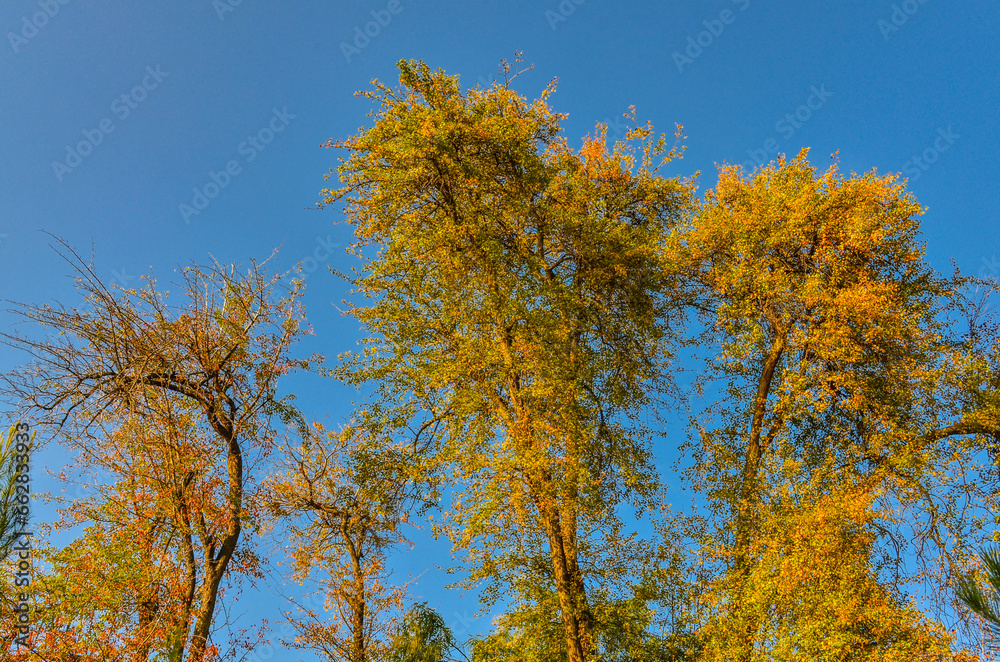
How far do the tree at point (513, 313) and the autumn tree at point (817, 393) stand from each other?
159 cm

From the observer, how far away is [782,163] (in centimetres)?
1425

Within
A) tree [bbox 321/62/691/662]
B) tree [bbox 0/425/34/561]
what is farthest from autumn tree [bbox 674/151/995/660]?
tree [bbox 0/425/34/561]

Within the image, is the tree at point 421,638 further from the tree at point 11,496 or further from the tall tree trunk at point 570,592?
the tree at point 11,496

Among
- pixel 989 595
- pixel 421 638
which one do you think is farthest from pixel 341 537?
pixel 989 595

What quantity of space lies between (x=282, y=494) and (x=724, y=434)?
31.5 feet

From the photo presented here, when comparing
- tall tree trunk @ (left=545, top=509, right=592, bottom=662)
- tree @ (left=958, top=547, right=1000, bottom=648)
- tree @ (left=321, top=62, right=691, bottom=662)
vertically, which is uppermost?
tree @ (left=321, top=62, right=691, bottom=662)

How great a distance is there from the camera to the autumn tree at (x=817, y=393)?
32.8ft

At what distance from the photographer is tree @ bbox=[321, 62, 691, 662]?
11070 mm

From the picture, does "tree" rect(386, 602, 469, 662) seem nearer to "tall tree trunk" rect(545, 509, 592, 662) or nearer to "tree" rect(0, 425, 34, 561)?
"tall tree trunk" rect(545, 509, 592, 662)

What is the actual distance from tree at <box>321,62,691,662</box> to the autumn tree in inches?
62.6

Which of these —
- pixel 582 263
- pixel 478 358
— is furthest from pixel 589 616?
pixel 582 263

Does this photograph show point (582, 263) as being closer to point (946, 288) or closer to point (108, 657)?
point (946, 288)

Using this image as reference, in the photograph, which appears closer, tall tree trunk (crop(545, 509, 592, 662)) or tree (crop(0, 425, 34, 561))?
tree (crop(0, 425, 34, 561))

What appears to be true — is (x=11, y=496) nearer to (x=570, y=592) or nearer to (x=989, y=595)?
(x=570, y=592)
